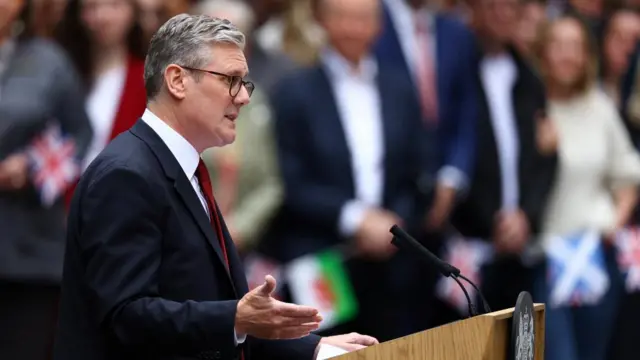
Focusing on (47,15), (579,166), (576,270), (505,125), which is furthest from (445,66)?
(47,15)

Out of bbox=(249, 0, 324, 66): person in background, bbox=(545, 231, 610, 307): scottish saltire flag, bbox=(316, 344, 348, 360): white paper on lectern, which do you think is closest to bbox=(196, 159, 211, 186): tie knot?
bbox=(316, 344, 348, 360): white paper on lectern

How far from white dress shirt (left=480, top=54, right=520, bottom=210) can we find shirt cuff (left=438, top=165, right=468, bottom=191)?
10.0 inches

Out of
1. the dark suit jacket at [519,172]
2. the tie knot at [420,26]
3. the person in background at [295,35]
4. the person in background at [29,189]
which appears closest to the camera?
the person in background at [29,189]

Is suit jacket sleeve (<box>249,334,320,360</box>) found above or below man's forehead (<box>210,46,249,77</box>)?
below

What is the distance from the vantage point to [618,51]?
368 inches

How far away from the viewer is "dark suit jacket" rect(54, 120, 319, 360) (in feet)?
11.5

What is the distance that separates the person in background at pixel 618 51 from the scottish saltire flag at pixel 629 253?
122 centimetres

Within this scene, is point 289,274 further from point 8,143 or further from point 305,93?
point 8,143

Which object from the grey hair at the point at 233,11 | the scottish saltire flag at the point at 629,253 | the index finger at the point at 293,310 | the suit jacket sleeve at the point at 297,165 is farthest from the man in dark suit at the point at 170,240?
the scottish saltire flag at the point at 629,253

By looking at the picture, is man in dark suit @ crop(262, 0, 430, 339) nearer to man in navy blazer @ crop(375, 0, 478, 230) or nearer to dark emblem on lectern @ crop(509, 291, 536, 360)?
man in navy blazer @ crop(375, 0, 478, 230)

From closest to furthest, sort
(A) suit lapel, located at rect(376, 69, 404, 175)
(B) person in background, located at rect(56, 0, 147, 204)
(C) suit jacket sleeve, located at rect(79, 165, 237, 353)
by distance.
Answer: (C) suit jacket sleeve, located at rect(79, 165, 237, 353), (B) person in background, located at rect(56, 0, 147, 204), (A) suit lapel, located at rect(376, 69, 404, 175)

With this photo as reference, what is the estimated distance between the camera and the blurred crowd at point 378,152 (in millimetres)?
6605

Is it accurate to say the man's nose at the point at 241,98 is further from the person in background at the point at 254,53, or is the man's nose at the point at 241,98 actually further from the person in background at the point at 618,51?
the person in background at the point at 618,51

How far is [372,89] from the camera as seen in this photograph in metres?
7.30
